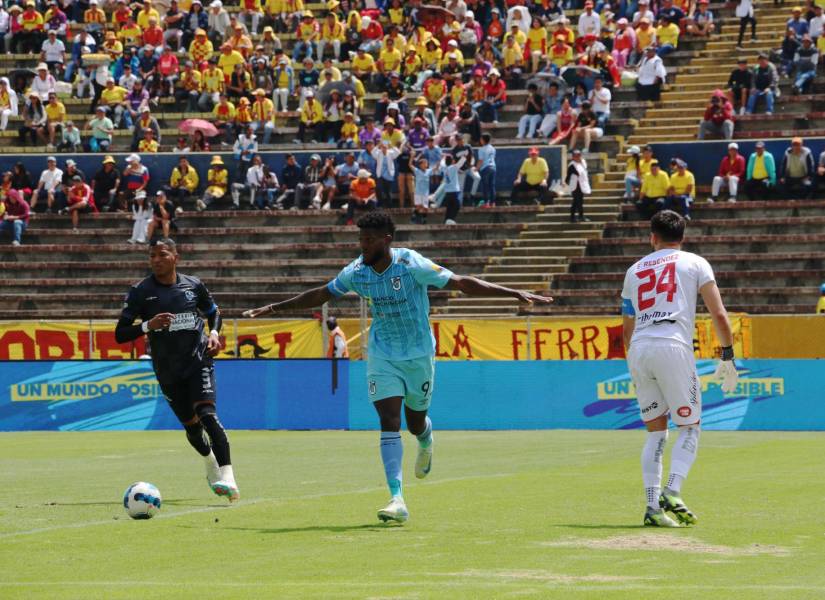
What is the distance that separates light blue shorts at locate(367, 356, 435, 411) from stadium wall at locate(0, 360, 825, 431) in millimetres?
16056

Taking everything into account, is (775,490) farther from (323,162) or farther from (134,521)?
(323,162)

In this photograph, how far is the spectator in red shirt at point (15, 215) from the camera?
39625 millimetres

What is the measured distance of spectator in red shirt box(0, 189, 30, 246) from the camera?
39.6 metres

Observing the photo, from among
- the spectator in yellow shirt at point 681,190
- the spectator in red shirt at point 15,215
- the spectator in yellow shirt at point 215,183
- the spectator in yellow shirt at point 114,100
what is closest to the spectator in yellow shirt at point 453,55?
the spectator in yellow shirt at point 215,183

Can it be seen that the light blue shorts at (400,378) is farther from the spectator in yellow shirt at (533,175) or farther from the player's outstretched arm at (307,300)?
the spectator in yellow shirt at (533,175)

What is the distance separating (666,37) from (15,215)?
17429 mm

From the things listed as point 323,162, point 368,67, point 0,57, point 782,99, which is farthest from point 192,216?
point 782,99

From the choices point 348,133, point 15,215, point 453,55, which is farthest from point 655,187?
point 15,215

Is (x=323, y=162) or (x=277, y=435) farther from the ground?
(x=323, y=162)

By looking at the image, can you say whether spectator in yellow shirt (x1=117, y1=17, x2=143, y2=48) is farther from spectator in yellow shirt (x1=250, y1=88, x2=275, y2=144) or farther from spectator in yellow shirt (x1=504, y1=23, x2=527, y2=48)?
spectator in yellow shirt (x1=504, y1=23, x2=527, y2=48)

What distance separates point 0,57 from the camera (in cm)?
4725

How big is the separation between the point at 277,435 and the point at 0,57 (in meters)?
24.9

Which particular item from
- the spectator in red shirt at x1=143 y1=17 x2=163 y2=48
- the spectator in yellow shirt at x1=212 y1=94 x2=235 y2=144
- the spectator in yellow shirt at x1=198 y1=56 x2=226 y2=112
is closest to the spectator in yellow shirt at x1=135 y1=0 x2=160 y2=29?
the spectator in red shirt at x1=143 y1=17 x2=163 y2=48

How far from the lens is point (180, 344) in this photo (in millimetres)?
13586
